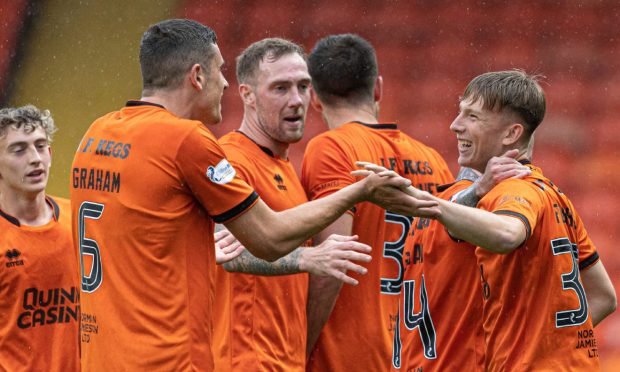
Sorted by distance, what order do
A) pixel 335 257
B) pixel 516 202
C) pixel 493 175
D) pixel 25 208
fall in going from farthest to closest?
pixel 25 208 < pixel 335 257 < pixel 493 175 < pixel 516 202

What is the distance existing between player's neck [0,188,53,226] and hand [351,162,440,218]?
7.11ft

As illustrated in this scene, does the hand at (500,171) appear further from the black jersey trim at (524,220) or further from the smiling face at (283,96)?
the smiling face at (283,96)

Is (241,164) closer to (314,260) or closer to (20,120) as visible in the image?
(314,260)

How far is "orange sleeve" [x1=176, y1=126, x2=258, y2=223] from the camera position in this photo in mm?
3643

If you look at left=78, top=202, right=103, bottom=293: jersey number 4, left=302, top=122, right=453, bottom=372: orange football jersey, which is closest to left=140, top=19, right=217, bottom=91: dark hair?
left=78, top=202, right=103, bottom=293: jersey number 4

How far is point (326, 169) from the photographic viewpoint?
4.79 metres

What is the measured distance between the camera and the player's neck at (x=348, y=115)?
5.15m

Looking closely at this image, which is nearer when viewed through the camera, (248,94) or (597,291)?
(597,291)

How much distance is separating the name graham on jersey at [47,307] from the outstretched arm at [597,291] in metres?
2.47

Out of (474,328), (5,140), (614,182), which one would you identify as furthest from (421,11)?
(474,328)

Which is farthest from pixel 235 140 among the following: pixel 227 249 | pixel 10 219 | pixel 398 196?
pixel 10 219

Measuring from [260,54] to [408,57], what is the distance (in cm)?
642

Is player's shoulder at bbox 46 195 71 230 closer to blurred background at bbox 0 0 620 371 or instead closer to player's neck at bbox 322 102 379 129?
player's neck at bbox 322 102 379 129

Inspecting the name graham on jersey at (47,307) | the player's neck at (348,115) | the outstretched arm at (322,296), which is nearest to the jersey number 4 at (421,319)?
the outstretched arm at (322,296)
